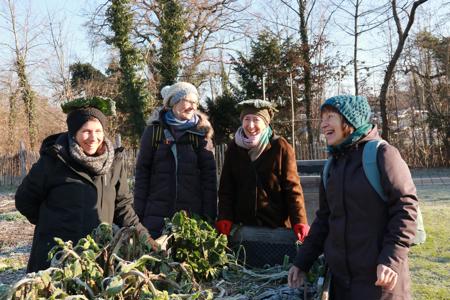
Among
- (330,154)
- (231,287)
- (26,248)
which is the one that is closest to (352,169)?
(330,154)

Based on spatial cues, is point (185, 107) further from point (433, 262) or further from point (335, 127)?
point (433, 262)

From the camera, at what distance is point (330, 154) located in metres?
2.13

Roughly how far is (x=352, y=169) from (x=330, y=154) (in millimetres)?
167

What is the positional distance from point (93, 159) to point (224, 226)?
3.02 ft

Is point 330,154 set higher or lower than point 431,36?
lower

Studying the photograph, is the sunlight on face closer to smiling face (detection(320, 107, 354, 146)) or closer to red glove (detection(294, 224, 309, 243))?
smiling face (detection(320, 107, 354, 146))

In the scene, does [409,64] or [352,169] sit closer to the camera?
[352,169]

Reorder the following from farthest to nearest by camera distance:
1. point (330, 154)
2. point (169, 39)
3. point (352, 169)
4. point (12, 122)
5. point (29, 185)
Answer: point (12, 122)
point (169, 39)
point (29, 185)
point (330, 154)
point (352, 169)

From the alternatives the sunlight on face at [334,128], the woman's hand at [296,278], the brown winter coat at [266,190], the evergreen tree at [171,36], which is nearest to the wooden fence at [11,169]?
the evergreen tree at [171,36]

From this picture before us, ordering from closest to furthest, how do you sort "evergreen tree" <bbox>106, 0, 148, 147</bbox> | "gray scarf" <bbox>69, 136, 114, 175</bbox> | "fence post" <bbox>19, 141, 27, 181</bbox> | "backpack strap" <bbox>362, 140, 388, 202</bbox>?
1. "backpack strap" <bbox>362, 140, 388, 202</bbox>
2. "gray scarf" <bbox>69, 136, 114, 175</bbox>
3. "evergreen tree" <bbox>106, 0, 148, 147</bbox>
4. "fence post" <bbox>19, 141, 27, 181</bbox>

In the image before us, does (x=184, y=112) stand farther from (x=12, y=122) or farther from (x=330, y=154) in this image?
(x=12, y=122)

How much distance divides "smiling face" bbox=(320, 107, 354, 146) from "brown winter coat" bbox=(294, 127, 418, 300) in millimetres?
68

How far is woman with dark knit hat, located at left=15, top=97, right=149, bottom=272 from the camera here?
240 centimetres

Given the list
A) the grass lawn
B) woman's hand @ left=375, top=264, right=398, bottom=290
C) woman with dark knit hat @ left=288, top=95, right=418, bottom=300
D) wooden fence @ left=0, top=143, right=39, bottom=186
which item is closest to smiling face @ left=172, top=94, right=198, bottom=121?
woman with dark knit hat @ left=288, top=95, right=418, bottom=300
